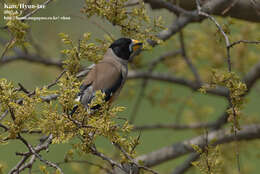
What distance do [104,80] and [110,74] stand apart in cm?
19

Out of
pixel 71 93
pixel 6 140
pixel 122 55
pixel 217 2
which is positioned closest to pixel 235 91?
pixel 71 93

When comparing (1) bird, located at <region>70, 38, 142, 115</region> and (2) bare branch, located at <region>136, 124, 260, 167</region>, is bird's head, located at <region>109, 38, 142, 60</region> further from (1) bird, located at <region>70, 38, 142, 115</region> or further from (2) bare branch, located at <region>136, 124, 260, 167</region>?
(2) bare branch, located at <region>136, 124, 260, 167</region>

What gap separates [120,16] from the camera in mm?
2982

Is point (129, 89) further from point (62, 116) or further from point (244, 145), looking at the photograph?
point (62, 116)

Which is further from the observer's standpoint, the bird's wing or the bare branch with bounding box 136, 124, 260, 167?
the bare branch with bounding box 136, 124, 260, 167

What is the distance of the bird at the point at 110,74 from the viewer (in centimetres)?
405

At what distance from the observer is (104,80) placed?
4.43 meters

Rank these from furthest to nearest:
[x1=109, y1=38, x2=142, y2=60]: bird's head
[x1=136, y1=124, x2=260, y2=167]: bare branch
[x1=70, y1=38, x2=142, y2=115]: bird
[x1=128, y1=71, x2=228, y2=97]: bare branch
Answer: [x1=128, y1=71, x2=228, y2=97]: bare branch < [x1=109, y1=38, x2=142, y2=60]: bird's head < [x1=136, y1=124, x2=260, y2=167]: bare branch < [x1=70, y1=38, x2=142, y2=115]: bird

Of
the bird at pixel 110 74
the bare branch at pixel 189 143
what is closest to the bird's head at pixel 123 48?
the bird at pixel 110 74

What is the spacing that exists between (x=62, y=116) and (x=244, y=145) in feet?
12.9

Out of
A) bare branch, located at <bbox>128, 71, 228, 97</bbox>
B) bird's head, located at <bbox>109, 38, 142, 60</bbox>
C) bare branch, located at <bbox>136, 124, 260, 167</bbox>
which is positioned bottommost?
bare branch, located at <bbox>136, 124, 260, 167</bbox>

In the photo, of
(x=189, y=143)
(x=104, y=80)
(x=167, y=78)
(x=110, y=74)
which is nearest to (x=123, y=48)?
(x=110, y=74)

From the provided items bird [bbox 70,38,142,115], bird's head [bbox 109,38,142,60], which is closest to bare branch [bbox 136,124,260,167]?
bird [bbox 70,38,142,115]

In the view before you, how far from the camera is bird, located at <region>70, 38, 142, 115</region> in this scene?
4049 millimetres
